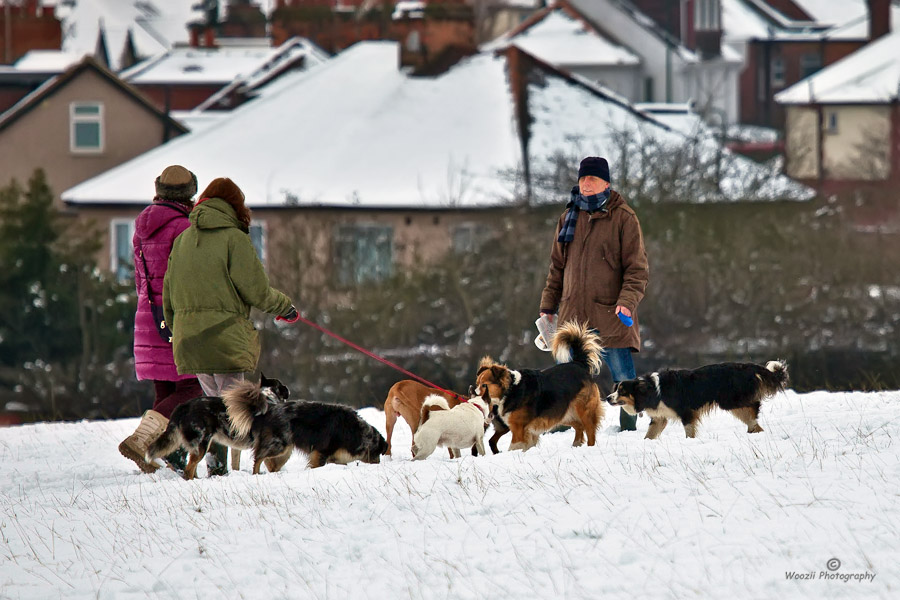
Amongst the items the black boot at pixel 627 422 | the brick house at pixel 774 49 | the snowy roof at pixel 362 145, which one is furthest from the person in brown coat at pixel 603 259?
the brick house at pixel 774 49

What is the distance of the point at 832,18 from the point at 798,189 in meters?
57.8

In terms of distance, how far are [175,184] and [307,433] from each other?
6.68ft

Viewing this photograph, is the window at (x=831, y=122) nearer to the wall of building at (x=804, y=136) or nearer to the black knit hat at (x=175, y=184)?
the wall of building at (x=804, y=136)

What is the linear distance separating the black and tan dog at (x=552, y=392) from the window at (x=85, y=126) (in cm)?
3115

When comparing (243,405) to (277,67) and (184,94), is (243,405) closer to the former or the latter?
(277,67)

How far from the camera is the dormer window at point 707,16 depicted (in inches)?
2795

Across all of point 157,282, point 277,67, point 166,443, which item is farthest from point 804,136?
point 166,443

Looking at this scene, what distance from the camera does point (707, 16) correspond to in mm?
71375

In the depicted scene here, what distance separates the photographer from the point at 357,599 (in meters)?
6.91

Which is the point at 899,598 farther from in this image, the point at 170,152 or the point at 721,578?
the point at 170,152

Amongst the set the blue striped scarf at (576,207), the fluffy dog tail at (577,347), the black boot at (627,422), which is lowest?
the black boot at (627,422)

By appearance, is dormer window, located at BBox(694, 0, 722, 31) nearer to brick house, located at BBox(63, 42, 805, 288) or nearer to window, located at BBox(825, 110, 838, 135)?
window, located at BBox(825, 110, 838, 135)

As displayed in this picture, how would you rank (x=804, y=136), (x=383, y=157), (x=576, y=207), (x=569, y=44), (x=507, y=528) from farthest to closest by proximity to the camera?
(x=569, y=44)
(x=804, y=136)
(x=383, y=157)
(x=576, y=207)
(x=507, y=528)

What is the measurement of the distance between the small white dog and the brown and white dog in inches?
21.1
